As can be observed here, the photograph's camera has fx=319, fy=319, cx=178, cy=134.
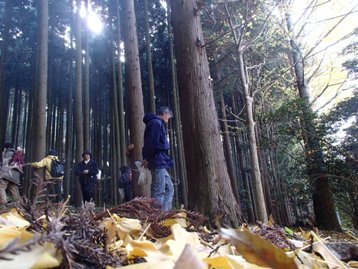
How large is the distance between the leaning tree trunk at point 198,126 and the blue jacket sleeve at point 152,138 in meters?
0.75

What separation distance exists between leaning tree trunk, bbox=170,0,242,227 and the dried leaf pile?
1.81 m

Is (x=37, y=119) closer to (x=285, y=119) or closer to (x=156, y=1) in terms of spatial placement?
(x=285, y=119)

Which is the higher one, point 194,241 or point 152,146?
point 152,146

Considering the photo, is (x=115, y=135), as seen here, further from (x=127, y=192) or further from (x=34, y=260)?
(x=34, y=260)

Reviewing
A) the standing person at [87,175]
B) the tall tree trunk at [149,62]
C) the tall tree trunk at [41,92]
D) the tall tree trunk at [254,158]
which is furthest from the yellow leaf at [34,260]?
the tall tree trunk at [149,62]

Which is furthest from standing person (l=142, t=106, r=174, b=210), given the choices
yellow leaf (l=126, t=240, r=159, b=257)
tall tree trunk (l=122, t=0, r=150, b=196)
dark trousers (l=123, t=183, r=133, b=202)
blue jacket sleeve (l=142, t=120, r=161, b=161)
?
dark trousers (l=123, t=183, r=133, b=202)

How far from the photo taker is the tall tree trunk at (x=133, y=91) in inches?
254

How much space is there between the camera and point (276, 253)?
449 mm

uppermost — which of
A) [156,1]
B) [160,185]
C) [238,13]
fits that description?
[156,1]

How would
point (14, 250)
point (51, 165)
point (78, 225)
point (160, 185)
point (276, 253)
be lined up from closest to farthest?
point (14, 250) → point (276, 253) → point (78, 225) → point (160, 185) → point (51, 165)

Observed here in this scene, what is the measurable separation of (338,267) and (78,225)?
0.54 metres

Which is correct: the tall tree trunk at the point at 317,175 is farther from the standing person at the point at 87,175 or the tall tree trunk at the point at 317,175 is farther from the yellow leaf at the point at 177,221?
Answer: the yellow leaf at the point at 177,221

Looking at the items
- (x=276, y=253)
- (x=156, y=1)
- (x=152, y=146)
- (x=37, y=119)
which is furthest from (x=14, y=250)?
(x=156, y=1)

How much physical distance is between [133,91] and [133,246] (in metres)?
6.51
